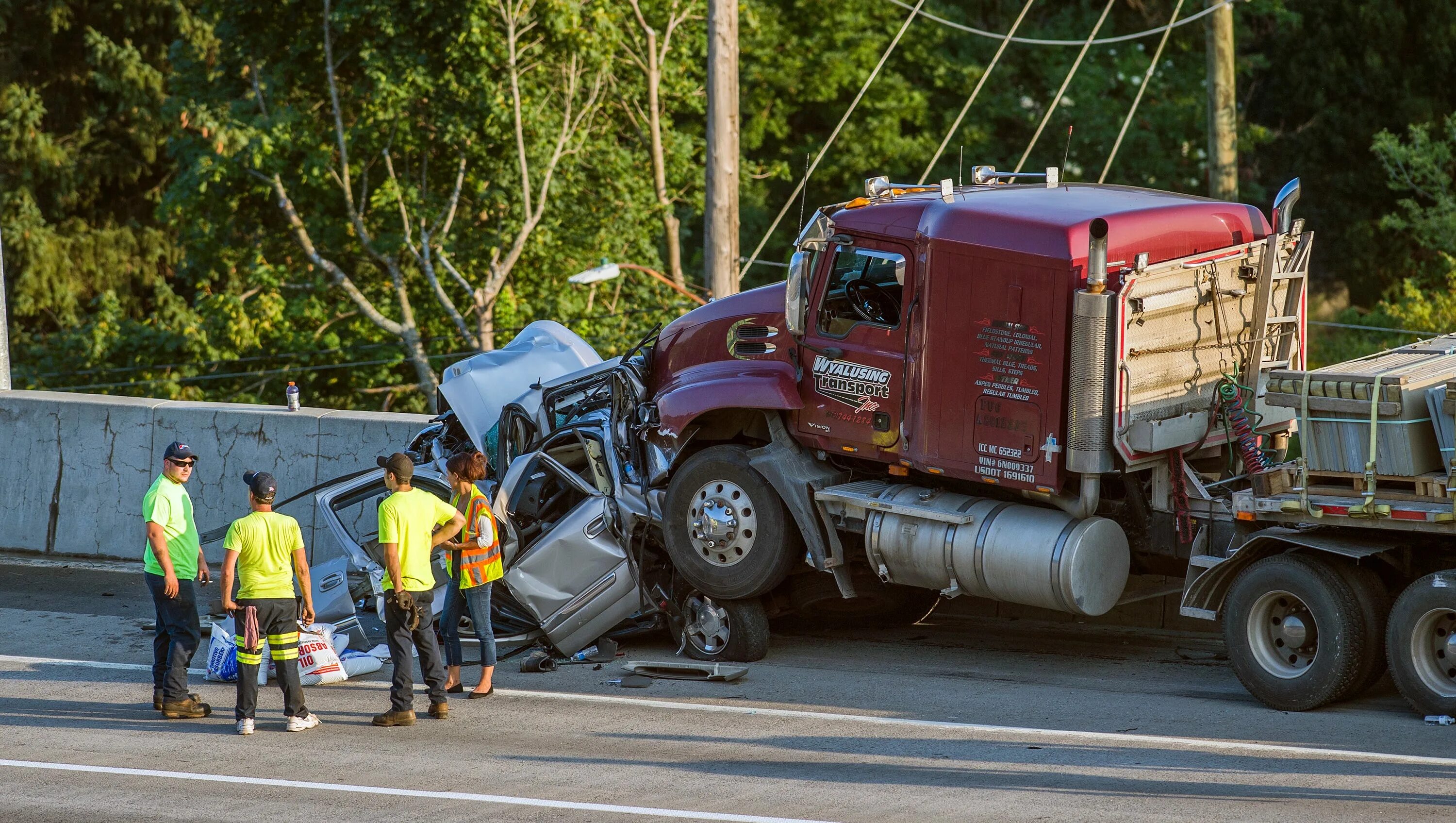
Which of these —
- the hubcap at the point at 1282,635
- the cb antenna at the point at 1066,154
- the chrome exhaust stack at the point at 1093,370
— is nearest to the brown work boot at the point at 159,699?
the chrome exhaust stack at the point at 1093,370

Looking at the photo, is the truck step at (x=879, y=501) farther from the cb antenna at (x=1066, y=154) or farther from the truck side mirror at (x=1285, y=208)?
the truck side mirror at (x=1285, y=208)

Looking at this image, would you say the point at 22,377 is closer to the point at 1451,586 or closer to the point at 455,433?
the point at 455,433

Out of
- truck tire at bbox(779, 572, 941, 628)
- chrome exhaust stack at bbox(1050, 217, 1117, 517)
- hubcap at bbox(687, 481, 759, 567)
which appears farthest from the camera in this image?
truck tire at bbox(779, 572, 941, 628)

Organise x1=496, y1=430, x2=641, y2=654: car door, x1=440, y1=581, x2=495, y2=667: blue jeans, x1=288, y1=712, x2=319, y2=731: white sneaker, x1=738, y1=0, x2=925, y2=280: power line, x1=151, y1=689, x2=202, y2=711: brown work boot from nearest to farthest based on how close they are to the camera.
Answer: x1=288, y1=712, x2=319, y2=731: white sneaker → x1=151, y1=689, x2=202, y2=711: brown work boot → x1=440, y1=581, x2=495, y2=667: blue jeans → x1=496, y1=430, x2=641, y2=654: car door → x1=738, y1=0, x2=925, y2=280: power line

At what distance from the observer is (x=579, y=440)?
11547 millimetres

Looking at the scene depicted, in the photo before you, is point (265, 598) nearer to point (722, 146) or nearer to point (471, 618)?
point (471, 618)

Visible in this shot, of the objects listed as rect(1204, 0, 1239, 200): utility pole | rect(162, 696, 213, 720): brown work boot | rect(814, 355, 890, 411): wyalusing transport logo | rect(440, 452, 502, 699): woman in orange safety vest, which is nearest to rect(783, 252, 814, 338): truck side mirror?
rect(814, 355, 890, 411): wyalusing transport logo

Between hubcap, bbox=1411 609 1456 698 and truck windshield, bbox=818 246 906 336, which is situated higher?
truck windshield, bbox=818 246 906 336

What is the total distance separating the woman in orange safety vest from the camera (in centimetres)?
1005

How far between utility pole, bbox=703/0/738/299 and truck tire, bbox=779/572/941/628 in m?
3.90

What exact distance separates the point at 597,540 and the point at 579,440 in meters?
0.92

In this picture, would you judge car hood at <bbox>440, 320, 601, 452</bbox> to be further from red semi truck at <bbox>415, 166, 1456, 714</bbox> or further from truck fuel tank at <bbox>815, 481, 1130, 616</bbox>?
truck fuel tank at <bbox>815, 481, 1130, 616</bbox>

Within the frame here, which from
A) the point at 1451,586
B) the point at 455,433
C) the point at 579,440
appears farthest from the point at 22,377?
the point at 1451,586

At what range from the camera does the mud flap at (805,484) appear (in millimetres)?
10445
